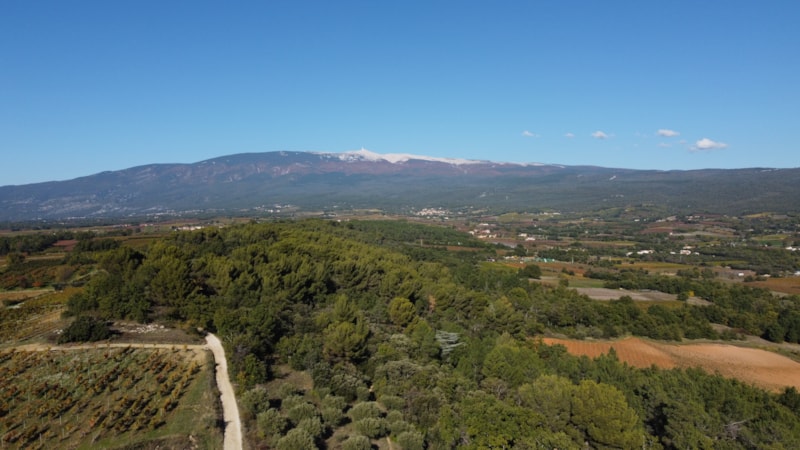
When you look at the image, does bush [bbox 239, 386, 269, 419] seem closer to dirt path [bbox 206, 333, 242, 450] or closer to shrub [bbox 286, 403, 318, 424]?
dirt path [bbox 206, 333, 242, 450]

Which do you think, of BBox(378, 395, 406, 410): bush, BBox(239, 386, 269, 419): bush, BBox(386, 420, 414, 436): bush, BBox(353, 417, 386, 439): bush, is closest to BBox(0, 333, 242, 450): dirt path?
BBox(239, 386, 269, 419): bush

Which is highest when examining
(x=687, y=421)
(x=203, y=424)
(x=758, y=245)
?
(x=203, y=424)

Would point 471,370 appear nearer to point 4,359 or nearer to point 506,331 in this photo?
point 506,331

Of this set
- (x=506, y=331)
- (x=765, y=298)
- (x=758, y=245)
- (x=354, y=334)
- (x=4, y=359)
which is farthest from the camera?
(x=758, y=245)

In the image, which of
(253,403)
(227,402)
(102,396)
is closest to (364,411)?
(253,403)

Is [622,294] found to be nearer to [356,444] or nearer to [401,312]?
[401,312]

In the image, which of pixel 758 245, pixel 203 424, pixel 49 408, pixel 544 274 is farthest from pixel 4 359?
pixel 758 245
